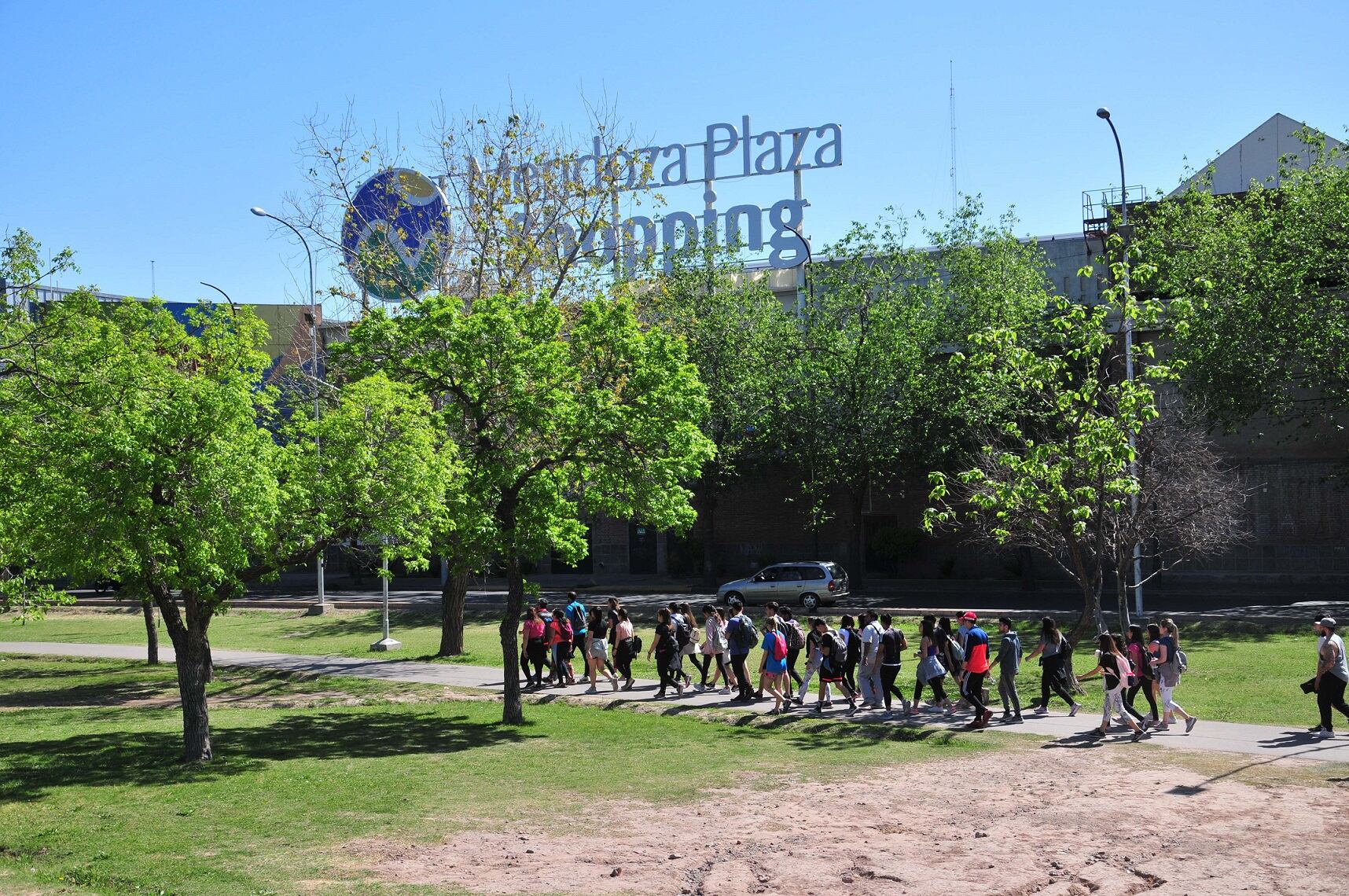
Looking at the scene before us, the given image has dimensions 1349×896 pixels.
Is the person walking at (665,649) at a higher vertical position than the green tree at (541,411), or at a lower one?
lower

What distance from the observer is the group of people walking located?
1612cm

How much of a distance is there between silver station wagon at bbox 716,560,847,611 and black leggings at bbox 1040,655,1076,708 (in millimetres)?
17204

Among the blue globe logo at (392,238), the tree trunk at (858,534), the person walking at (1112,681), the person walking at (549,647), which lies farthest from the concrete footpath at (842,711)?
the tree trunk at (858,534)

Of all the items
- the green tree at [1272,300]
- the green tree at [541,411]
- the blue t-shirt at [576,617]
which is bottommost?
the blue t-shirt at [576,617]

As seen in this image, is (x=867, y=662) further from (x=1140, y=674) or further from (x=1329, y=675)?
(x=1329, y=675)

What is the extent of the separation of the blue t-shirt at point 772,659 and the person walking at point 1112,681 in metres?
4.73

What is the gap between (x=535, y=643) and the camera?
862 inches

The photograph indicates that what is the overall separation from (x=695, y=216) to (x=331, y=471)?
40337 mm

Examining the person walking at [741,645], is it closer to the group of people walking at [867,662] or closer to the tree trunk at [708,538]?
the group of people walking at [867,662]

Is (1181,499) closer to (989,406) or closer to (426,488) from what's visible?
(989,406)

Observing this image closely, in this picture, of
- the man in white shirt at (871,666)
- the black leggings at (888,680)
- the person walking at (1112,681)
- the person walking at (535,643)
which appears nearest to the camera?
the person walking at (1112,681)

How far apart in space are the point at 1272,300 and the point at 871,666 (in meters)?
17.0

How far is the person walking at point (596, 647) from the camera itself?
68.6 feet

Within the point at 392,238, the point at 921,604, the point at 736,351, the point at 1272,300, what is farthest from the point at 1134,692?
the point at 736,351
